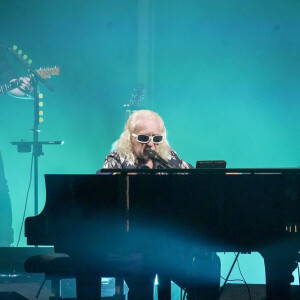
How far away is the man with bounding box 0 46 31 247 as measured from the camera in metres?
6.17

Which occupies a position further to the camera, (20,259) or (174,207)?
(20,259)

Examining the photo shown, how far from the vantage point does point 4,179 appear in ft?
20.7

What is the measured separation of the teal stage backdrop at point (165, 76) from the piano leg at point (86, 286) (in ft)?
13.2

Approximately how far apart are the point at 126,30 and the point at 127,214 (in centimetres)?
444

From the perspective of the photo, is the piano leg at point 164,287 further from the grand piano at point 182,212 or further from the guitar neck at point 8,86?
the guitar neck at point 8,86

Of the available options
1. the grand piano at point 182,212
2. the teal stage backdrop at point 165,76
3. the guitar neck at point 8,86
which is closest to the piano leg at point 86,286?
the grand piano at point 182,212

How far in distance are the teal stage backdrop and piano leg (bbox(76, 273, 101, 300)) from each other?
402 centimetres

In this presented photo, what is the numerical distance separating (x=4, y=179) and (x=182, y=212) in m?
4.08

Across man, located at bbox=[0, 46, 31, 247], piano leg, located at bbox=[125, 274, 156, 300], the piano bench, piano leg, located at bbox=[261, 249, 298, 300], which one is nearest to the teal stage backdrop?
man, located at bbox=[0, 46, 31, 247]

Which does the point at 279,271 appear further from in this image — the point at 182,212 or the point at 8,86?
the point at 8,86

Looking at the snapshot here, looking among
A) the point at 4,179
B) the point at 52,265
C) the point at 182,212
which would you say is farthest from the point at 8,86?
the point at 182,212

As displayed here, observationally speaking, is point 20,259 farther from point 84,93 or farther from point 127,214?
point 127,214

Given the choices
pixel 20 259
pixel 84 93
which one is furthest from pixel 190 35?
pixel 20 259

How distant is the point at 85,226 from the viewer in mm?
2643
